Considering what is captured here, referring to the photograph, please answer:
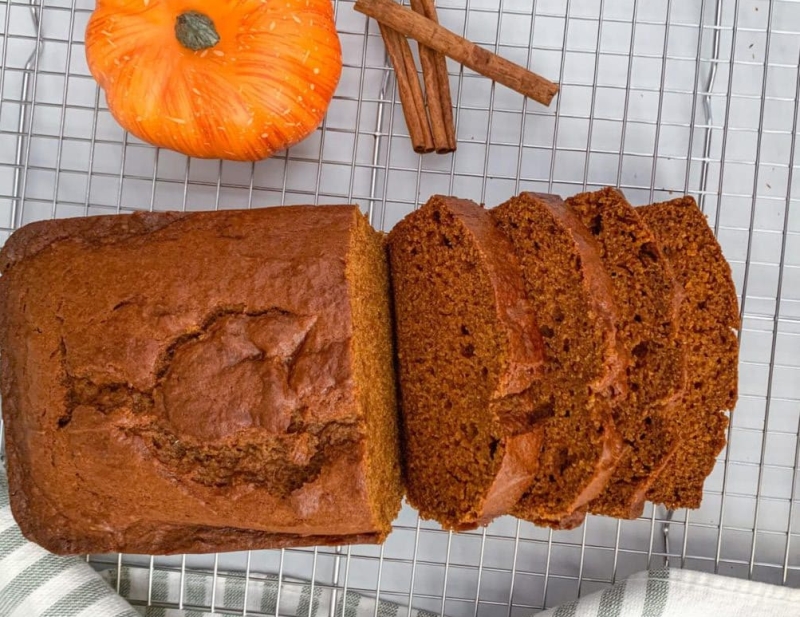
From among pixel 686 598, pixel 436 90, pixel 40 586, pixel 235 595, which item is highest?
pixel 436 90

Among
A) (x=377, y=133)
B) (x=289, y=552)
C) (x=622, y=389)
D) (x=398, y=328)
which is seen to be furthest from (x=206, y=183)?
(x=622, y=389)

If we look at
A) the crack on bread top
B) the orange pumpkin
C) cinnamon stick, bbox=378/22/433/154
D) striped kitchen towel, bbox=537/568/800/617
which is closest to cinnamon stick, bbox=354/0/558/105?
cinnamon stick, bbox=378/22/433/154

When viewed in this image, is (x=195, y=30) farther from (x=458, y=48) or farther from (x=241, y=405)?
(x=241, y=405)

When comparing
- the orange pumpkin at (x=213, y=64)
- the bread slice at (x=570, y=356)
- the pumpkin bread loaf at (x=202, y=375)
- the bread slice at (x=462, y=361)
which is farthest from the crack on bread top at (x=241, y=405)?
the orange pumpkin at (x=213, y=64)

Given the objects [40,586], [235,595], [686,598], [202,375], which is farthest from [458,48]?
[40,586]

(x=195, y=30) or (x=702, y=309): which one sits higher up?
(x=195, y=30)

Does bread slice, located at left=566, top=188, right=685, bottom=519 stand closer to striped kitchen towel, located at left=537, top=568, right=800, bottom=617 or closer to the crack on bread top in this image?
striped kitchen towel, located at left=537, top=568, right=800, bottom=617

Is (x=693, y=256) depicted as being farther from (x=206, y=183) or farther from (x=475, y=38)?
(x=206, y=183)

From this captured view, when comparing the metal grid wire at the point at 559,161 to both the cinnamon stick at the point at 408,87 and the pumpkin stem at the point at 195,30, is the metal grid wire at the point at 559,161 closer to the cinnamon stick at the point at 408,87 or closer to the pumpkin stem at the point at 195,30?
the cinnamon stick at the point at 408,87
